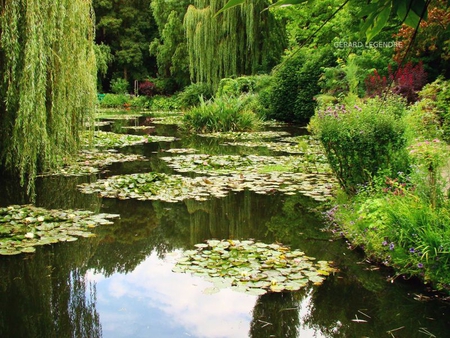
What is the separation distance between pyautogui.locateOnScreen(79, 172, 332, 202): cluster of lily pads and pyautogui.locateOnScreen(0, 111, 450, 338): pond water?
93cm

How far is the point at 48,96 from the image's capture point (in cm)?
620

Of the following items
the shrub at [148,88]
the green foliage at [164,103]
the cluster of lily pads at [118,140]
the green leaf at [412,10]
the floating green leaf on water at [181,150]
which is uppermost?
the shrub at [148,88]

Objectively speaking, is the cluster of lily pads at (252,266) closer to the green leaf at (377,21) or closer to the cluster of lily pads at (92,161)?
the green leaf at (377,21)

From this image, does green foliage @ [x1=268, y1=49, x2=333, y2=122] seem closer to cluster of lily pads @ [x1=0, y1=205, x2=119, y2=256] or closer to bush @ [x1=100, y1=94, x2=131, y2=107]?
cluster of lily pads @ [x1=0, y1=205, x2=119, y2=256]

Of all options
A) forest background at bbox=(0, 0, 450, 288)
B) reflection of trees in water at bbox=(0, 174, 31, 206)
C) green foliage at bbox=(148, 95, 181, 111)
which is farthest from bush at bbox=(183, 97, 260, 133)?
green foliage at bbox=(148, 95, 181, 111)

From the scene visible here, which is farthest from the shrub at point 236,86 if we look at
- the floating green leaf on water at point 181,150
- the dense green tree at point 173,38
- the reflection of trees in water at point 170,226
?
the reflection of trees in water at point 170,226

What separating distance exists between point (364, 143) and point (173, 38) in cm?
2603

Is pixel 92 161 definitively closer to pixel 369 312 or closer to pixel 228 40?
pixel 369 312

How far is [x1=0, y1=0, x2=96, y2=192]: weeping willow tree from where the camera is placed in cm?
539

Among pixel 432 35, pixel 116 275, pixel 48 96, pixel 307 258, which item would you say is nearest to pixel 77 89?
pixel 48 96

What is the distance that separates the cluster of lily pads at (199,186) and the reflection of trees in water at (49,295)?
196cm

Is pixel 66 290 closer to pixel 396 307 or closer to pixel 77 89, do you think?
pixel 396 307

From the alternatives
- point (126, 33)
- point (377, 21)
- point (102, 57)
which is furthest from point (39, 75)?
point (126, 33)

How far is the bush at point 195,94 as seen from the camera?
22737 millimetres
